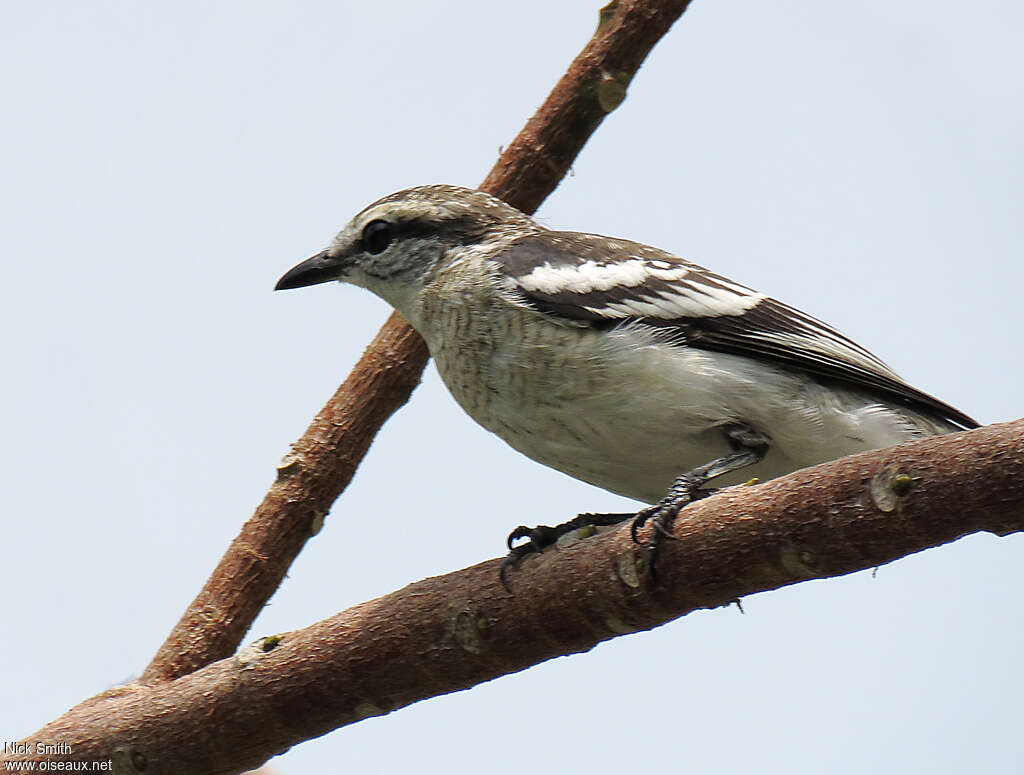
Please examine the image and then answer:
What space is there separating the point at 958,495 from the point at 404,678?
2193 millimetres

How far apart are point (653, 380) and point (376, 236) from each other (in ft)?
7.01

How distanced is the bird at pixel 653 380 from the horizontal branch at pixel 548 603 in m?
0.41

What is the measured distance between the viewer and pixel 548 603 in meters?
4.21

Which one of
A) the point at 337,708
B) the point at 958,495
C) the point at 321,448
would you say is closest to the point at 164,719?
the point at 337,708

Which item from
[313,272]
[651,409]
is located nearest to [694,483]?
[651,409]

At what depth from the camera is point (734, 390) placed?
5004 millimetres

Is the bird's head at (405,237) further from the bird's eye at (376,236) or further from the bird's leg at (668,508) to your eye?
the bird's leg at (668,508)

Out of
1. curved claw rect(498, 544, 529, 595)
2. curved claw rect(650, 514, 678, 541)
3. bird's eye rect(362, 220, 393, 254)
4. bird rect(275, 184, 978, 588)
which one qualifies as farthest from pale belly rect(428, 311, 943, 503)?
bird's eye rect(362, 220, 393, 254)

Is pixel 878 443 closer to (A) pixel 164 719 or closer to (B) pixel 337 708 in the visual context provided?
(B) pixel 337 708

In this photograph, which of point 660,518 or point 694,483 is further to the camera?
point 694,483

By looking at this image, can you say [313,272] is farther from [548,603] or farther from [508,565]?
[548,603]

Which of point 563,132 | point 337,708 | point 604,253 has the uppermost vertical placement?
point 563,132

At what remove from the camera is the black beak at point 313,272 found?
6496mm

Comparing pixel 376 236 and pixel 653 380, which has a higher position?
pixel 376 236
